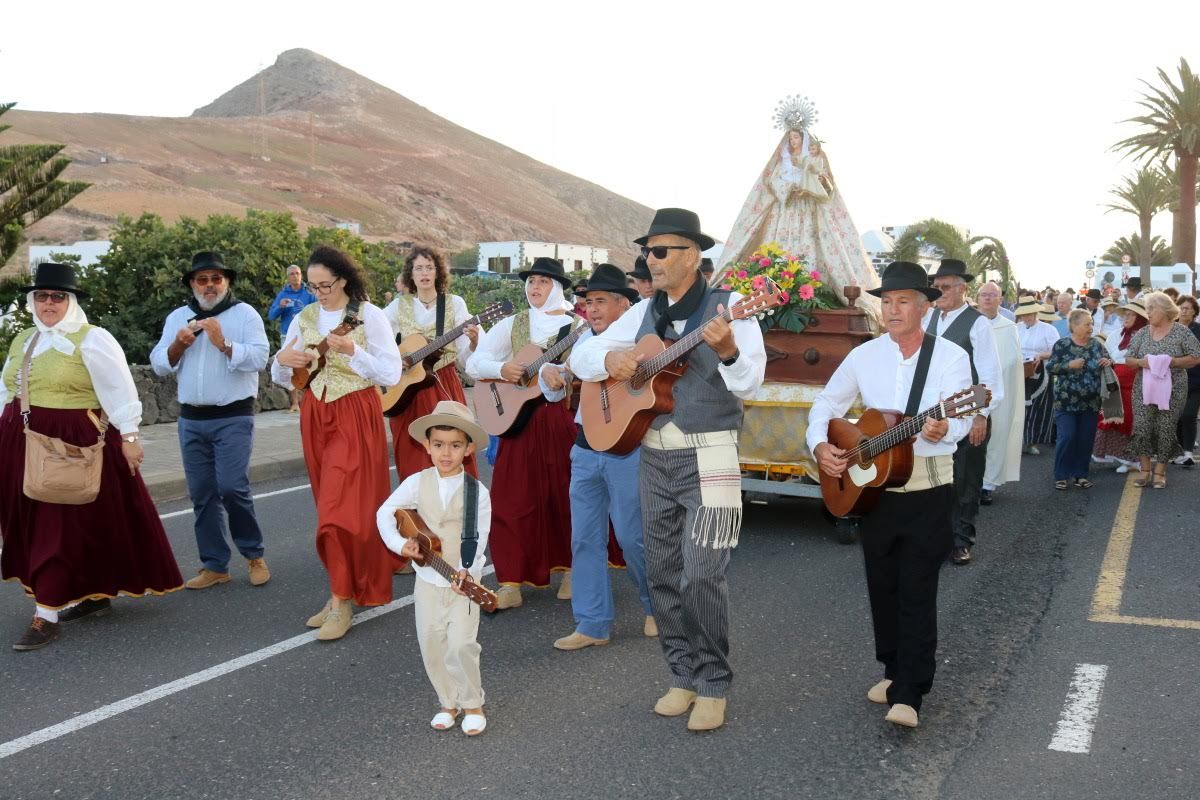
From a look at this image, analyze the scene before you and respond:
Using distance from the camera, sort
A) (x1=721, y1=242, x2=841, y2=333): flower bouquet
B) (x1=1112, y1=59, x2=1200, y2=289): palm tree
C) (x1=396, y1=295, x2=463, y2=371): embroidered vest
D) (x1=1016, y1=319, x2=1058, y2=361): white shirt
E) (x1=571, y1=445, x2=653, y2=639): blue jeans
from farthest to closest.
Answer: (x1=1112, y1=59, x2=1200, y2=289): palm tree, (x1=1016, y1=319, x2=1058, y2=361): white shirt, (x1=721, y1=242, x2=841, y2=333): flower bouquet, (x1=396, y1=295, x2=463, y2=371): embroidered vest, (x1=571, y1=445, x2=653, y2=639): blue jeans

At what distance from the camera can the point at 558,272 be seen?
269 inches

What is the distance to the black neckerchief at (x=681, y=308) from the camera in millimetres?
4746

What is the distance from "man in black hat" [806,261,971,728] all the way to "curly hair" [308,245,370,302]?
2799 millimetres

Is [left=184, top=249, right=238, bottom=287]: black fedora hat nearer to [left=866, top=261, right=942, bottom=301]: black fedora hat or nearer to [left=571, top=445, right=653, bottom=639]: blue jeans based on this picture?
[left=571, top=445, right=653, bottom=639]: blue jeans

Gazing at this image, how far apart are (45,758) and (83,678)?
996 millimetres

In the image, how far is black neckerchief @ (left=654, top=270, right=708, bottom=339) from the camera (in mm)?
4746

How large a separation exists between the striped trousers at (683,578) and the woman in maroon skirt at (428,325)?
8.77 ft

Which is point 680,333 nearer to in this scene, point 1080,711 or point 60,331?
point 1080,711

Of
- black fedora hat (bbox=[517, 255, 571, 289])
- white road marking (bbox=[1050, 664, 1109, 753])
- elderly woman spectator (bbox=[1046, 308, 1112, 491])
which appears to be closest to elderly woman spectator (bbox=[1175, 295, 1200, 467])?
elderly woman spectator (bbox=[1046, 308, 1112, 491])

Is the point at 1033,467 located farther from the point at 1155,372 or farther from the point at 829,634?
the point at 829,634

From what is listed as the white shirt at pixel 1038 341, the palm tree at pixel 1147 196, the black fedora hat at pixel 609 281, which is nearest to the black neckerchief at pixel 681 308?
the black fedora hat at pixel 609 281

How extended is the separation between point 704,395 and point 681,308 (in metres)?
0.37

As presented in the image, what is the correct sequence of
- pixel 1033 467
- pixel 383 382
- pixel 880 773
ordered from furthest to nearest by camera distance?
1. pixel 1033 467
2. pixel 383 382
3. pixel 880 773

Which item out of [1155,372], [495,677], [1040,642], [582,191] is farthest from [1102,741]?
[582,191]
